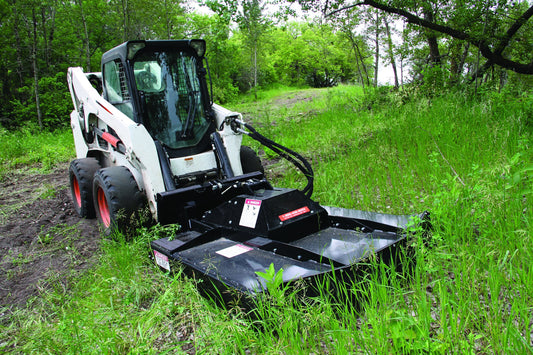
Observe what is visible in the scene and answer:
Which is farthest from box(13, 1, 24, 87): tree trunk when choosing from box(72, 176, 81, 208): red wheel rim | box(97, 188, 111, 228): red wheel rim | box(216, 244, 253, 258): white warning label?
box(216, 244, 253, 258): white warning label

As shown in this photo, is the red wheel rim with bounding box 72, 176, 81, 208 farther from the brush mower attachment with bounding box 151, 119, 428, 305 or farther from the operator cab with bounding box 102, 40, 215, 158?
the brush mower attachment with bounding box 151, 119, 428, 305

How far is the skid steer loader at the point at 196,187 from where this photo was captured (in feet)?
8.97

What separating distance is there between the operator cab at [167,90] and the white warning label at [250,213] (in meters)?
1.35

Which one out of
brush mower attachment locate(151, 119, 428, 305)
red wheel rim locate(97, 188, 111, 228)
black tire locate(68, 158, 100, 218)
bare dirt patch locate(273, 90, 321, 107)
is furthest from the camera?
bare dirt patch locate(273, 90, 321, 107)

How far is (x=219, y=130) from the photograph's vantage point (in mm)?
4402

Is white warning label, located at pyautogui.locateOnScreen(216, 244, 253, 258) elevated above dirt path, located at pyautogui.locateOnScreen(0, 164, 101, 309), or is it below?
above

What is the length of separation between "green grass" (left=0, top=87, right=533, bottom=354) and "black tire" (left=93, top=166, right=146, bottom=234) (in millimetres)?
260

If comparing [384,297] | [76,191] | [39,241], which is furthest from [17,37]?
[384,297]

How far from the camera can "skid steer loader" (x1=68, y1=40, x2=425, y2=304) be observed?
2.73 meters

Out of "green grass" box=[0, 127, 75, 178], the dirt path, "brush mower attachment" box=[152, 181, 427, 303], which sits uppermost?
"green grass" box=[0, 127, 75, 178]

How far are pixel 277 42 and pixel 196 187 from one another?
37614mm

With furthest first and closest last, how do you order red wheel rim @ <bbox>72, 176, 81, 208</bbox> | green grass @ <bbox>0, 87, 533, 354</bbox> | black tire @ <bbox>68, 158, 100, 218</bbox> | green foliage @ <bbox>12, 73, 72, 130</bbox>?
1. green foliage @ <bbox>12, 73, 72, 130</bbox>
2. red wheel rim @ <bbox>72, 176, 81, 208</bbox>
3. black tire @ <bbox>68, 158, 100, 218</bbox>
4. green grass @ <bbox>0, 87, 533, 354</bbox>

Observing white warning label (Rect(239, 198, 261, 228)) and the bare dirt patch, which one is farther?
the bare dirt patch

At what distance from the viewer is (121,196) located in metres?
3.80
